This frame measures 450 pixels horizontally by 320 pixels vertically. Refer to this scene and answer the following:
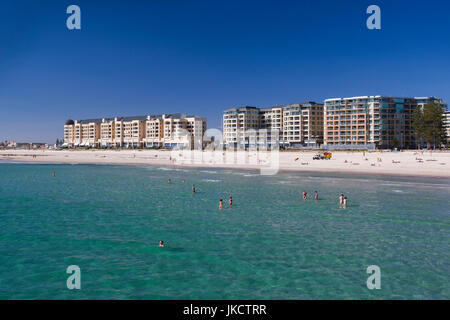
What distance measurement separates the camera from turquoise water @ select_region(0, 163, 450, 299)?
14961 mm

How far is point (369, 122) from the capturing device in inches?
6250

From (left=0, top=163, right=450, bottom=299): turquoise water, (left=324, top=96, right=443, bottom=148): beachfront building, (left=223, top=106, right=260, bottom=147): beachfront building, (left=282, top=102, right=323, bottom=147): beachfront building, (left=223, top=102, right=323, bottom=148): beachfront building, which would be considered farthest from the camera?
(left=223, top=106, right=260, bottom=147): beachfront building

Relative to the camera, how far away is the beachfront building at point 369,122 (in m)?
157

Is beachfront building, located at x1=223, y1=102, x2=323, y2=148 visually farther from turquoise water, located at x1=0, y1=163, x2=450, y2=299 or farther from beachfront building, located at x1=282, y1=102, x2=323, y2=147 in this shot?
turquoise water, located at x1=0, y1=163, x2=450, y2=299

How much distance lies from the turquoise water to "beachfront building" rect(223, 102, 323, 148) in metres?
143

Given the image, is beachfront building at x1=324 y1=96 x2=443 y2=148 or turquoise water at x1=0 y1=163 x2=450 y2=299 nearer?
turquoise water at x1=0 y1=163 x2=450 y2=299

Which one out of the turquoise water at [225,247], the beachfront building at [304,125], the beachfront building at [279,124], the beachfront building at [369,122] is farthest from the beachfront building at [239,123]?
the turquoise water at [225,247]

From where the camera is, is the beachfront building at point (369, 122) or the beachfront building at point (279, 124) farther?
the beachfront building at point (279, 124)

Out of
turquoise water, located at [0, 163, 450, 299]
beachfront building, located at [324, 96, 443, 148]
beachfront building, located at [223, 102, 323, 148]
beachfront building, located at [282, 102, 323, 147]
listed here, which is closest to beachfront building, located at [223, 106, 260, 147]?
beachfront building, located at [223, 102, 323, 148]

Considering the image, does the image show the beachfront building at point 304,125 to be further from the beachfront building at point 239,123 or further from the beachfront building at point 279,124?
the beachfront building at point 239,123

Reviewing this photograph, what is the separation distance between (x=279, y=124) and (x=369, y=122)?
48.4 metres

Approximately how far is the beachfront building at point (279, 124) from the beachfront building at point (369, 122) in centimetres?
1171

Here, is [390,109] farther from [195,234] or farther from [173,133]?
[195,234]
